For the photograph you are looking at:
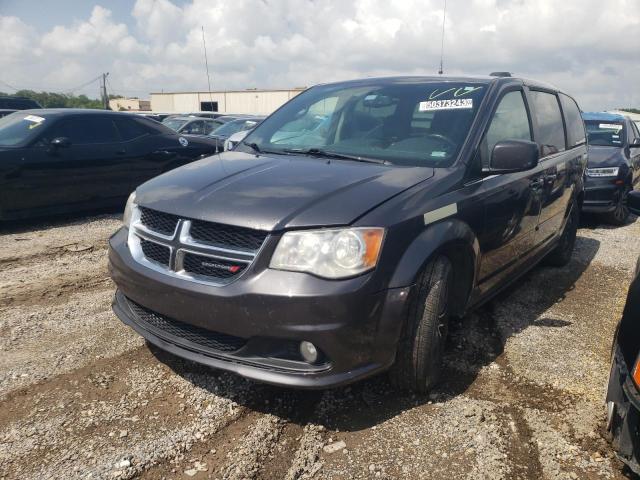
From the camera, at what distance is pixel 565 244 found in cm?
520

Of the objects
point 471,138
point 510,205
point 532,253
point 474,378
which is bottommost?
point 474,378

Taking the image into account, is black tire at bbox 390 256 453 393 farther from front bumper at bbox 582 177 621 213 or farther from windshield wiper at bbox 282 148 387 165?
front bumper at bbox 582 177 621 213

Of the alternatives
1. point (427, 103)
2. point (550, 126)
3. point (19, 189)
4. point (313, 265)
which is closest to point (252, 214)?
point (313, 265)

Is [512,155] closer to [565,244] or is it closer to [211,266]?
[211,266]

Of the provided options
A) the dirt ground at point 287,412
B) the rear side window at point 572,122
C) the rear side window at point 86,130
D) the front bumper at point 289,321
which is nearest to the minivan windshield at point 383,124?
the front bumper at point 289,321

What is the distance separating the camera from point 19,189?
5.98 metres

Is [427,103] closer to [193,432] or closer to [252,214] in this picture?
[252,214]

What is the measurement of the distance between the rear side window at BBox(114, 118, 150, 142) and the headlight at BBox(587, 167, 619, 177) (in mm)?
6682

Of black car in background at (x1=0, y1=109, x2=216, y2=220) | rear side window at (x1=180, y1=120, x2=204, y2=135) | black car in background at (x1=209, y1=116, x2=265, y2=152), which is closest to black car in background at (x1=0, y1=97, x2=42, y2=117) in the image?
rear side window at (x1=180, y1=120, x2=204, y2=135)

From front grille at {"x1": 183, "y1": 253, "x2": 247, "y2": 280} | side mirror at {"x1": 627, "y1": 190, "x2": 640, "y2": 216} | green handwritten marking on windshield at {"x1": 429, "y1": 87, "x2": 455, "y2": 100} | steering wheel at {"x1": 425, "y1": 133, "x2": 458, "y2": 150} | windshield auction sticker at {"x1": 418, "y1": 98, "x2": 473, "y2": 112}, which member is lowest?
front grille at {"x1": 183, "y1": 253, "x2": 247, "y2": 280}

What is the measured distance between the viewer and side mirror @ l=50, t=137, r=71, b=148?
6234 millimetres

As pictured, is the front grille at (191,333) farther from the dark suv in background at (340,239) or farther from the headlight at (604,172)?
the headlight at (604,172)

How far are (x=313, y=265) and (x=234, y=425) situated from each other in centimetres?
95

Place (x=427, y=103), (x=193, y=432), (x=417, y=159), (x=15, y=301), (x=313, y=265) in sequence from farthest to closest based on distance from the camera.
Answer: (x=15, y=301) → (x=427, y=103) → (x=417, y=159) → (x=193, y=432) → (x=313, y=265)
